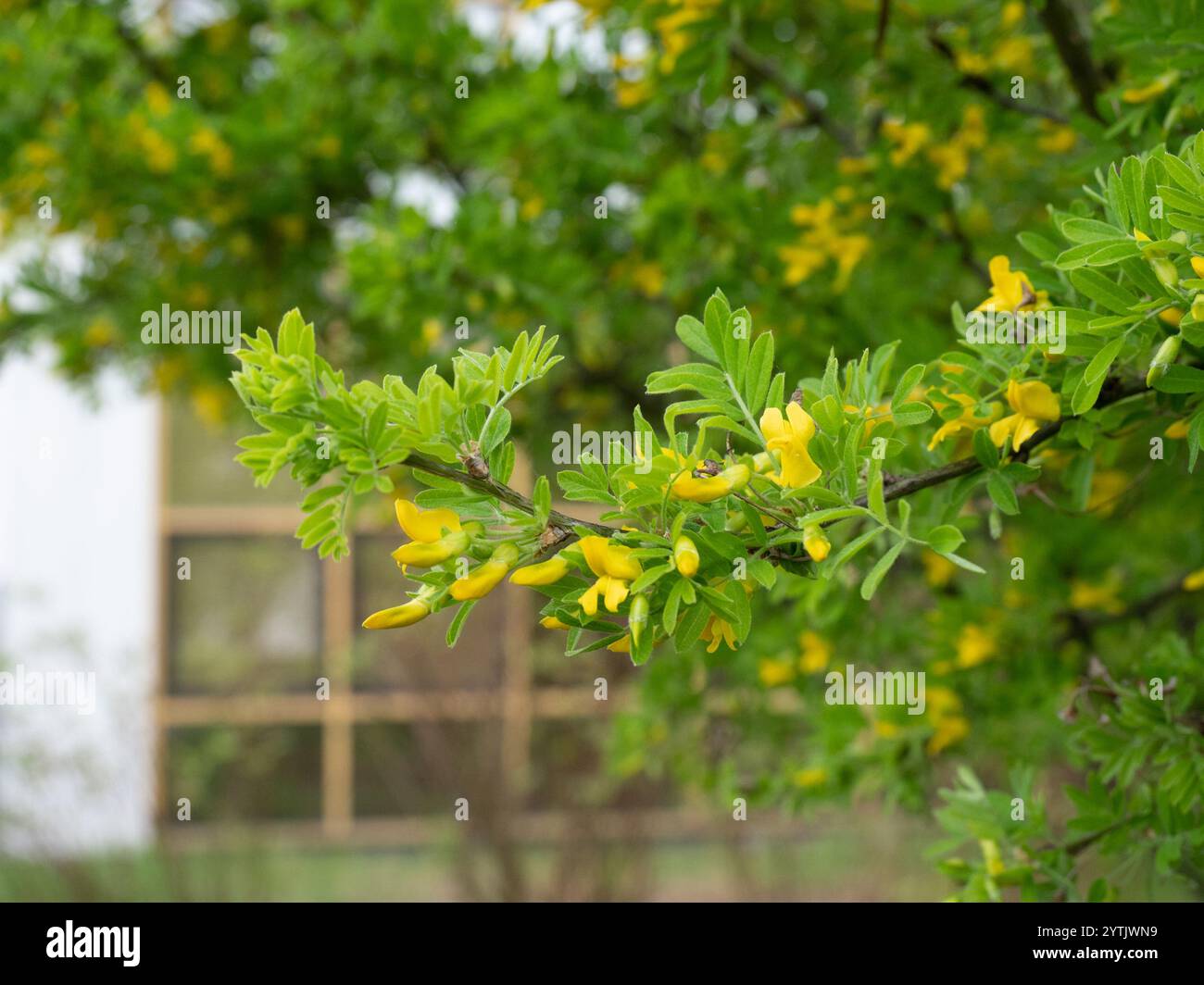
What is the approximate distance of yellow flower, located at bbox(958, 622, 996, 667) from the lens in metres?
2.12

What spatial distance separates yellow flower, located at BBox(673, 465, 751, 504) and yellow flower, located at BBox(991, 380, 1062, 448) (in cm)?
31

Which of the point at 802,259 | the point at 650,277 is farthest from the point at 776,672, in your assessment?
the point at 650,277

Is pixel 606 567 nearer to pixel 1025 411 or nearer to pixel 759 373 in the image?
pixel 759 373

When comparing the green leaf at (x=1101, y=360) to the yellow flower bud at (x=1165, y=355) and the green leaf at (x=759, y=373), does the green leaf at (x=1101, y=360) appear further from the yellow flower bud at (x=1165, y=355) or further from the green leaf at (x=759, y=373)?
the green leaf at (x=759, y=373)

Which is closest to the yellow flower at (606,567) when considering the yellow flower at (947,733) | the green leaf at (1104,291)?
the green leaf at (1104,291)

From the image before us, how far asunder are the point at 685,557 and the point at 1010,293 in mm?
522

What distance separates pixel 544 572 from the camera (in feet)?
3.44

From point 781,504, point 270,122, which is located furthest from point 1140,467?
point 270,122

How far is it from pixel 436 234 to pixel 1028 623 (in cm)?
138

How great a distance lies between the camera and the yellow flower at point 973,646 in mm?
2123

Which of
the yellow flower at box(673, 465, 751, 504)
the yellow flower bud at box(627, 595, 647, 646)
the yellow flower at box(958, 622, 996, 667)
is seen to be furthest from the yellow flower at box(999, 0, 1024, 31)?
the yellow flower bud at box(627, 595, 647, 646)

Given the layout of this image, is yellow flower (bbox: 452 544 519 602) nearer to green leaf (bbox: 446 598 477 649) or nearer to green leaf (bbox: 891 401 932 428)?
green leaf (bbox: 446 598 477 649)

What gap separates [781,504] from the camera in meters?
1.09

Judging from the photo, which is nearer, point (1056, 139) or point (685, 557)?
point (685, 557)
